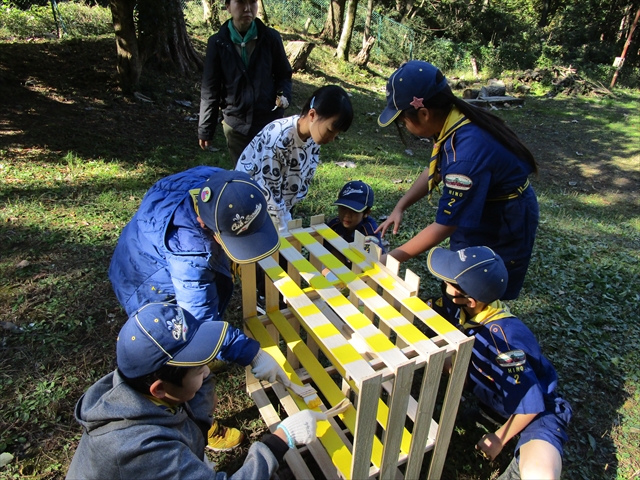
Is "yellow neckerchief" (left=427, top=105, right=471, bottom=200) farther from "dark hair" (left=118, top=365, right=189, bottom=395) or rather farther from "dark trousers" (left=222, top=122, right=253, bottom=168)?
"dark trousers" (left=222, top=122, right=253, bottom=168)

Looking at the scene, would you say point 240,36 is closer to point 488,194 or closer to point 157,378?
point 488,194

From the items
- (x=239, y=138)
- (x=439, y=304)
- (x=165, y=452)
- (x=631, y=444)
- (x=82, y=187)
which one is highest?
(x=239, y=138)

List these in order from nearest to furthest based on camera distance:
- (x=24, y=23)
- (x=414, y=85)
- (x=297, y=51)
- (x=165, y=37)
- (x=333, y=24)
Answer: (x=414, y=85)
(x=165, y=37)
(x=24, y=23)
(x=297, y=51)
(x=333, y=24)

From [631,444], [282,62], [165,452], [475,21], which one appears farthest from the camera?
[475,21]

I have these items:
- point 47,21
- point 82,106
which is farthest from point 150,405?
point 47,21

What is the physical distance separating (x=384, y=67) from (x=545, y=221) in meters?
12.8

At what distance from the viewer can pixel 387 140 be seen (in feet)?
27.6

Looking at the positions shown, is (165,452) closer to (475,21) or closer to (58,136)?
(58,136)

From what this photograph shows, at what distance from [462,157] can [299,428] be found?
1393 mm

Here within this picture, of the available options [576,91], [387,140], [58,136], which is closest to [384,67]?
[576,91]

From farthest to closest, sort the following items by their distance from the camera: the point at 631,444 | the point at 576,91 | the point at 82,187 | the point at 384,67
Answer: the point at 384,67
the point at 576,91
the point at 82,187
the point at 631,444

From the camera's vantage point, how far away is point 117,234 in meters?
4.04

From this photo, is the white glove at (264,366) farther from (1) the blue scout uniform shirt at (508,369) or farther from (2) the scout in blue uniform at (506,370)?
(1) the blue scout uniform shirt at (508,369)

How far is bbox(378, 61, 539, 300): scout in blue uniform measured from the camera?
6.50 feet
